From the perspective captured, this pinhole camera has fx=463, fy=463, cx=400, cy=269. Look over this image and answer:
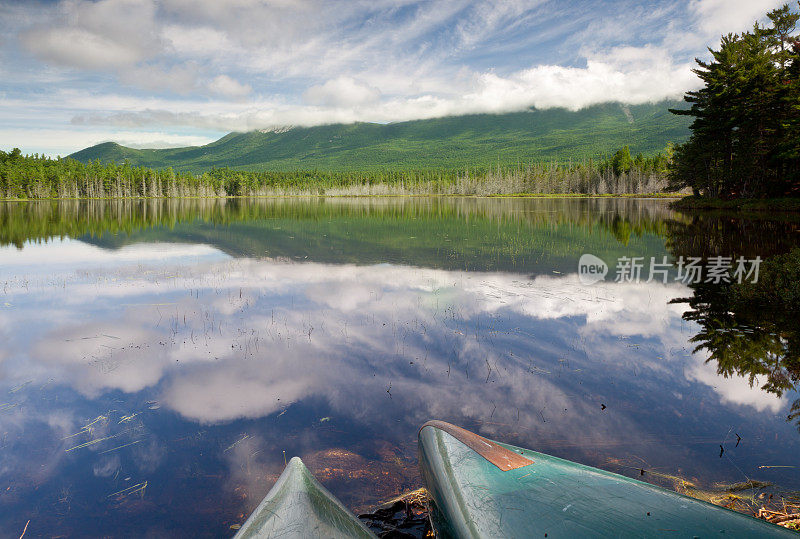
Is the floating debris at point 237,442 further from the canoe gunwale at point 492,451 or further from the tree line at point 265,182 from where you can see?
the tree line at point 265,182

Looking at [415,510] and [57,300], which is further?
[57,300]

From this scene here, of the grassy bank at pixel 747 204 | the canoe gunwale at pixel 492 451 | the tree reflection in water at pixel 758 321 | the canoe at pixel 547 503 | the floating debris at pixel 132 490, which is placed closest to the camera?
the canoe at pixel 547 503

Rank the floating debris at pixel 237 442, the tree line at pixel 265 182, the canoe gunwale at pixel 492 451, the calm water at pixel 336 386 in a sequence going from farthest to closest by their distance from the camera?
1. the tree line at pixel 265 182
2. the floating debris at pixel 237 442
3. the calm water at pixel 336 386
4. the canoe gunwale at pixel 492 451

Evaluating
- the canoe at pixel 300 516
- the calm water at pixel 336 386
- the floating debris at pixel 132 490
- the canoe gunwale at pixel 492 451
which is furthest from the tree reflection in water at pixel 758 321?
the floating debris at pixel 132 490

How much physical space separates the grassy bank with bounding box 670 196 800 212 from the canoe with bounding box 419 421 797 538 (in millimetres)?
42473

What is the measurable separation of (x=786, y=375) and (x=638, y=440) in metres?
4.55

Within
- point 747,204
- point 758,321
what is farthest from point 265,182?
point 758,321

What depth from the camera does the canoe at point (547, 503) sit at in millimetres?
3547

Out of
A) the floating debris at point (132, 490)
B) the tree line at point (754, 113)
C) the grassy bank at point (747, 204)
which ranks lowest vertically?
the floating debris at point (132, 490)

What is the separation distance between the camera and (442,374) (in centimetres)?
949

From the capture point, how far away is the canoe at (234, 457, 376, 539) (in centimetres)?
356

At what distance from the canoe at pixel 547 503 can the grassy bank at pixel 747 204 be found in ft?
139

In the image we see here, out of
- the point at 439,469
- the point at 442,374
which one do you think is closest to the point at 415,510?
the point at 439,469

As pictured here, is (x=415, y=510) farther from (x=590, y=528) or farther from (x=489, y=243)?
(x=489, y=243)
